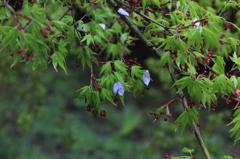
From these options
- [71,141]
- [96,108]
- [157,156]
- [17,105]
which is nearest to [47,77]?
[17,105]

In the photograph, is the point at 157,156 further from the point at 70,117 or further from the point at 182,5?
the point at 182,5

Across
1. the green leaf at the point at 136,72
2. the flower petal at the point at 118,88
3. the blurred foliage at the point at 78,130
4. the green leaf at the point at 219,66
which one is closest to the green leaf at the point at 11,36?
the flower petal at the point at 118,88

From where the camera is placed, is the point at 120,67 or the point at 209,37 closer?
the point at 209,37

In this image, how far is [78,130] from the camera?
484cm

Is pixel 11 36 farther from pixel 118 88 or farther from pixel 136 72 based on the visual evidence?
pixel 136 72

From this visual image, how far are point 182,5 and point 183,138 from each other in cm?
285

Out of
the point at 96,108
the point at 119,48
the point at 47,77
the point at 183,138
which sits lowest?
the point at 47,77

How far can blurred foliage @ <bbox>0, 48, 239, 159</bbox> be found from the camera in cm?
430

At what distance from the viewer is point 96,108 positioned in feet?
5.23

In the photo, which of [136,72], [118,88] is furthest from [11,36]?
[136,72]

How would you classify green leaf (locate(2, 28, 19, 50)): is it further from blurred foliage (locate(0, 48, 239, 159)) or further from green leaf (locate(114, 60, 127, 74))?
blurred foliage (locate(0, 48, 239, 159))

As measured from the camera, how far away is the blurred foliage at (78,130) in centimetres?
430

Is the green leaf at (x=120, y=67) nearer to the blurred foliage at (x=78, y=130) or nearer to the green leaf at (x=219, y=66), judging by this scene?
the green leaf at (x=219, y=66)

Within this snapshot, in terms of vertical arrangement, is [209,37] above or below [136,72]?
above
